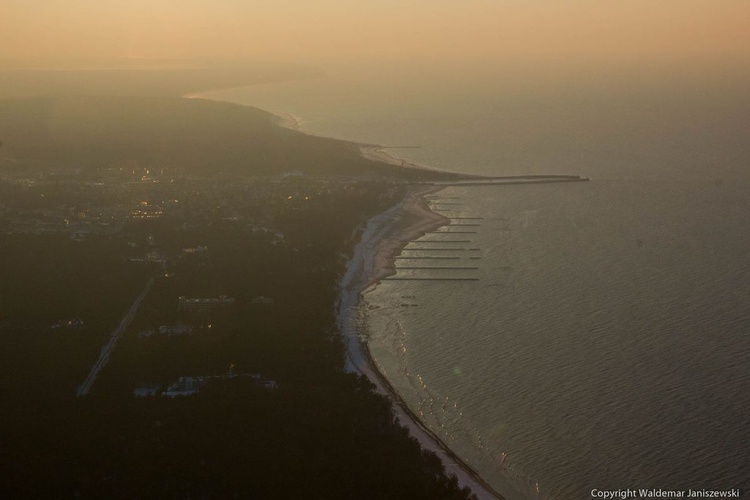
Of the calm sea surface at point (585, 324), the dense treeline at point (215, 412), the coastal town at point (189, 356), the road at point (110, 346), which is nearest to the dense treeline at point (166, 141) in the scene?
the calm sea surface at point (585, 324)

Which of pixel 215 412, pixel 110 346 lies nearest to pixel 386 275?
pixel 110 346

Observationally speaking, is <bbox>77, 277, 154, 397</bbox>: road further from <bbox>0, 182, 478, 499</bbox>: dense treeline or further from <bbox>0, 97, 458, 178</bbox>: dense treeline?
<bbox>0, 97, 458, 178</bbox>: dense treeline

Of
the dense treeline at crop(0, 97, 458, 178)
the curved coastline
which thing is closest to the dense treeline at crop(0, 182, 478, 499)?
the curved coastline

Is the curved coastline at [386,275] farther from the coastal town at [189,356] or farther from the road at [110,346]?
the road at [110,346]

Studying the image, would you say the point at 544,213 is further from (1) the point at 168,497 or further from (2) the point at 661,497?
(1) the point at 168,497
